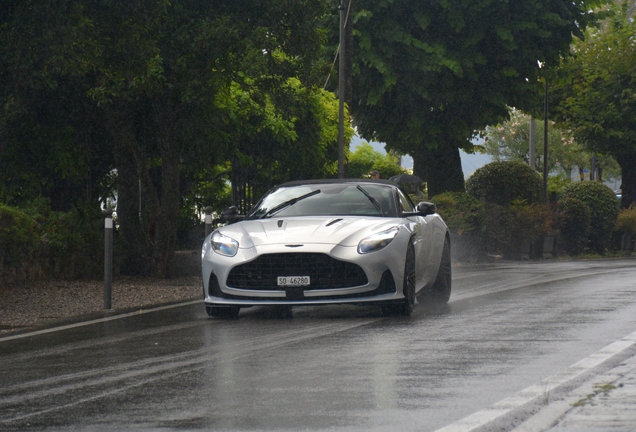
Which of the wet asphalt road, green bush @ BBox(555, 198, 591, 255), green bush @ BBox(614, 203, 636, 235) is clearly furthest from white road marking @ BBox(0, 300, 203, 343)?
green bush @ BBox(614, 203, 636, 235)

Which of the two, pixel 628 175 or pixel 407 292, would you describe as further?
pixel 628 175

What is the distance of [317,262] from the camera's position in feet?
37.8

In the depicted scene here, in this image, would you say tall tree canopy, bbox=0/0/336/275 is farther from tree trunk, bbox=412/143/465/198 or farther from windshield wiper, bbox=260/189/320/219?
tree trunk, bbox=412/143/465/198

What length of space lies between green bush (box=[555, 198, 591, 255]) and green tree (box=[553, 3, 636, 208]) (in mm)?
6448

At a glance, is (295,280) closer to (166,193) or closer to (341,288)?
(341,288)

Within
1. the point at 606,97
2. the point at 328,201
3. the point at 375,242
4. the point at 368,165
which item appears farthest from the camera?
the point at 368,165

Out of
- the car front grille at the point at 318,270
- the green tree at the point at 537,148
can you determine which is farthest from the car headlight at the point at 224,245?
the green tree at the point at 537,148

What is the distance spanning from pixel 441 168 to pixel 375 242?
84.0 ft

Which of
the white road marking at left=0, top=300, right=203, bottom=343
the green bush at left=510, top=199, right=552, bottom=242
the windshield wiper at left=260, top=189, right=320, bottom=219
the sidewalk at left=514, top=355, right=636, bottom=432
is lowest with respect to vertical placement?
the sidewalk at left=514, top=355, right=636, bottom=432

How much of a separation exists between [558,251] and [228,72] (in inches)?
848

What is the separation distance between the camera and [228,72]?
1973 centimetres

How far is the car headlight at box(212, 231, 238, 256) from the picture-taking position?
38.9 ft

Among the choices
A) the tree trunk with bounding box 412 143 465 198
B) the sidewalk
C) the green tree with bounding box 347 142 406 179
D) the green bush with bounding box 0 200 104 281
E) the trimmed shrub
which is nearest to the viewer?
the sidewalk

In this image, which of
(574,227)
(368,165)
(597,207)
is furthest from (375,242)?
(368,165)
